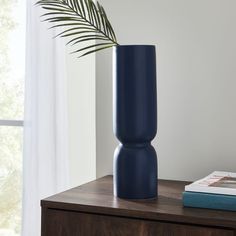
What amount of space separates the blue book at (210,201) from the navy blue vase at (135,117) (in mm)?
162

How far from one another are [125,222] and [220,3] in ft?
2.67

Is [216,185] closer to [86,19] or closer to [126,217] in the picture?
[126,217]

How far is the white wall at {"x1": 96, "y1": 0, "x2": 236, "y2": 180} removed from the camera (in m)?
1.68

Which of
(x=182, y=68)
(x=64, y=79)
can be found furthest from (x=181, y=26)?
(x=64, y=79)

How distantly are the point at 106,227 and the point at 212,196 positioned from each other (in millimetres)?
307

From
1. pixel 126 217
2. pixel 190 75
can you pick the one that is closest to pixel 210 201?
pixel 126 217

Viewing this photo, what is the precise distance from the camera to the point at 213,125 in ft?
Result: 5.61

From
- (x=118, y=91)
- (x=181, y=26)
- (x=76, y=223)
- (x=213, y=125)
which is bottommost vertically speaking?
(x=76, y=223)

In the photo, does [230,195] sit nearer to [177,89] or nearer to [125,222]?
[125,222]

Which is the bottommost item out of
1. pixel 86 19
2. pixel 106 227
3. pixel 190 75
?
pixel 106 227

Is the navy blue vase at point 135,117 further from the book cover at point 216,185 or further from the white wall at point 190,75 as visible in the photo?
the white wall at point 190,75

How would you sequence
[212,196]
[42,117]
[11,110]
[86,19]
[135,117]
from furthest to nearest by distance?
[11,110], [42,117], [86,19], [135,117], [212,196]

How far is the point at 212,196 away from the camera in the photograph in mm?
1326

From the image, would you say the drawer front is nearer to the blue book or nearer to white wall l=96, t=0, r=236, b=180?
the blue book
